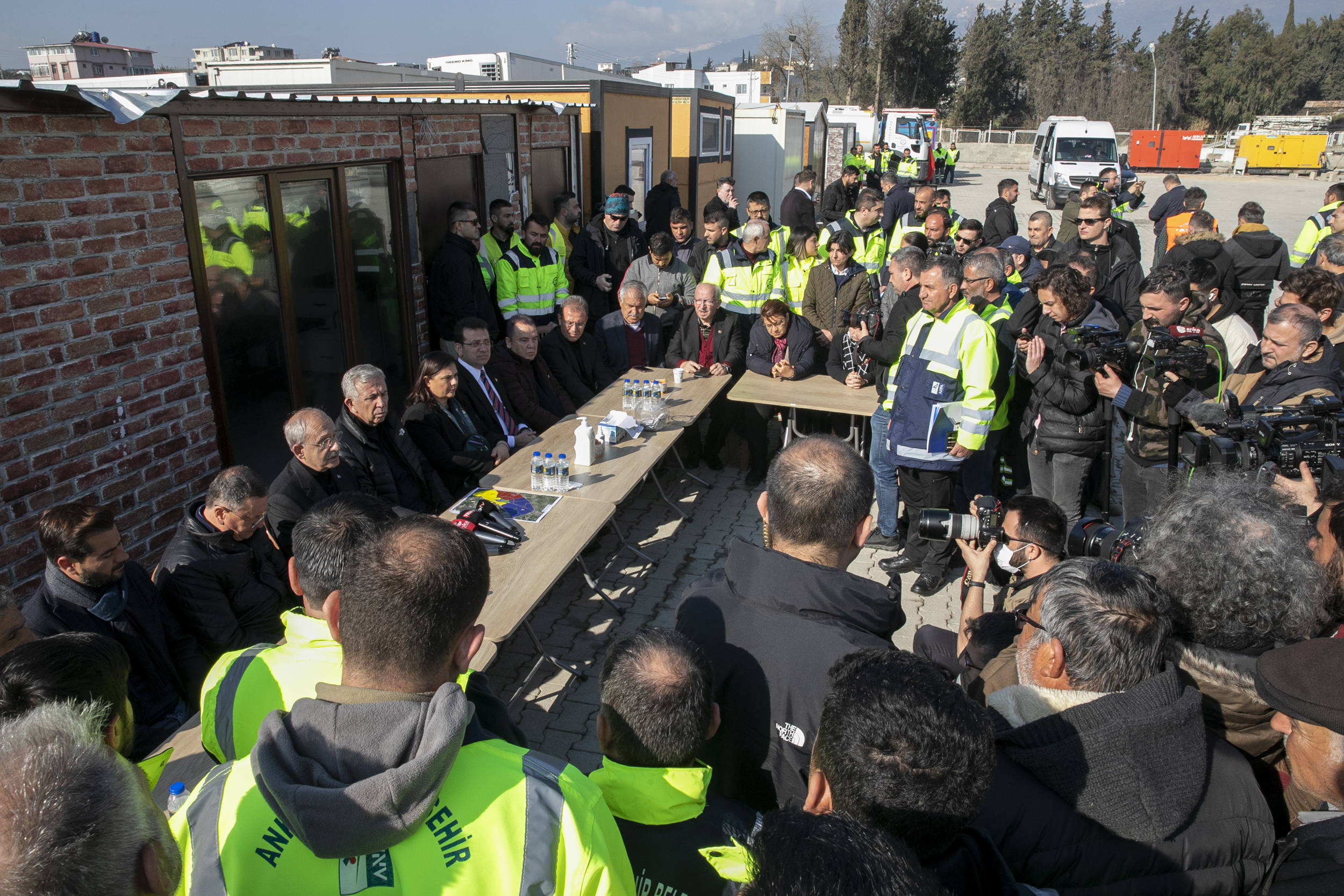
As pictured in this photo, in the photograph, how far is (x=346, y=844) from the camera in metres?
1.33

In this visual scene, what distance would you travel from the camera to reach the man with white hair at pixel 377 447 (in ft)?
14.3

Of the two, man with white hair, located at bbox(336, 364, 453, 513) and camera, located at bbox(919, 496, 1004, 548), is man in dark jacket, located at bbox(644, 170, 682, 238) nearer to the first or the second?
man with white hair, located at bbox(336, 364, 453, 513)

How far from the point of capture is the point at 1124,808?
5.63ft

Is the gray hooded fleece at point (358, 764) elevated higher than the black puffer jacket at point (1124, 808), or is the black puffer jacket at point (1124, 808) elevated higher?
the gray hooded fleece at point (358, 764)

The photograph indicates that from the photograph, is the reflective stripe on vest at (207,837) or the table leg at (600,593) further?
the table leg at (600,593)

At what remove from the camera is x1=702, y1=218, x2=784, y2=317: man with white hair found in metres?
6.93

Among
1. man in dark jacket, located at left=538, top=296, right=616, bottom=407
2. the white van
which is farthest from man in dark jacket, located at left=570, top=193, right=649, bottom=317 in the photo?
the white van

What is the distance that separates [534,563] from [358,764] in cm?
234

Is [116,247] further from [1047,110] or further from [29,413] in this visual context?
[1047,110]

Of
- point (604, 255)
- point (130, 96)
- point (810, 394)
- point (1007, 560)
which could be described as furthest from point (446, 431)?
point (604, 255)

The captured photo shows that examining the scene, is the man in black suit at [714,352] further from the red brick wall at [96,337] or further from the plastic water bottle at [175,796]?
the plastic water bottle at [175,796]

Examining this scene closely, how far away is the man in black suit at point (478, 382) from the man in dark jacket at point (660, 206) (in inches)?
199

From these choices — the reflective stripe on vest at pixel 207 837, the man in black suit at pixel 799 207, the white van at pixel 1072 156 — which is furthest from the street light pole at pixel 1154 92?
the reflective stripe on vest at pixel 207 837

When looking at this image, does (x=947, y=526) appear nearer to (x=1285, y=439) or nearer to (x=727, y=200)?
(x=1285, y=439)
